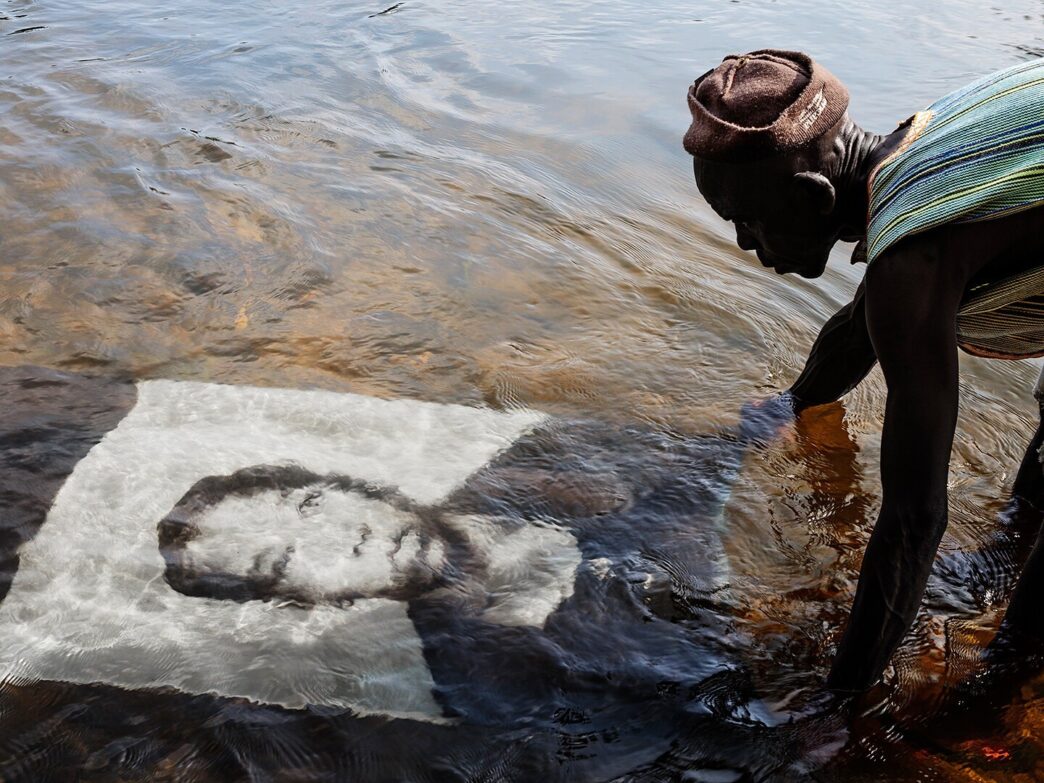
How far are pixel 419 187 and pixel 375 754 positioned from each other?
129 inches

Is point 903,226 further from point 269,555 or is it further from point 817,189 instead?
point 269,555

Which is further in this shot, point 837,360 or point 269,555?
point 837,360

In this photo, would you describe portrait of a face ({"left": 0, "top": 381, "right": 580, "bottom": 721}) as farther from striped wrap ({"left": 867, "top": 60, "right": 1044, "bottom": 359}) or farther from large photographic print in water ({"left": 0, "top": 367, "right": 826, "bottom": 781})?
striped wrap ({"left": 867, "top": 60, "right": 1044, "bottom": 359})

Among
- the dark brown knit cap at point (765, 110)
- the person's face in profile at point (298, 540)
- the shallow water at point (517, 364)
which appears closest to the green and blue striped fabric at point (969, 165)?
the dark brown knit cap at point (765, 110)

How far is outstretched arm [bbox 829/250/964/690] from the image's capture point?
159 cm

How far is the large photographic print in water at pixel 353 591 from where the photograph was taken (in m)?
1.85

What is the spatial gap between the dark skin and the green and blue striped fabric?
34 mm

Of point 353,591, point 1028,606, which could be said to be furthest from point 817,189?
point 353,591

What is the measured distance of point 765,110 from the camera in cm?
179

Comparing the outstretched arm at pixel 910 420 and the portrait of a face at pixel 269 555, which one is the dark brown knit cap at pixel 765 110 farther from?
the portrait of a face at pixel 269 555

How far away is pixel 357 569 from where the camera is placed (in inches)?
89.4

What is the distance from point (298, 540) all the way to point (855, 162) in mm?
1619

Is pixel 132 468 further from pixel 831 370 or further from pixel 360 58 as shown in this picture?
pixel 360 58

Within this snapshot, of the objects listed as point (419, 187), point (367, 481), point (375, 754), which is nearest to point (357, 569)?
point (367, 481)
